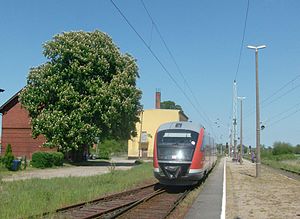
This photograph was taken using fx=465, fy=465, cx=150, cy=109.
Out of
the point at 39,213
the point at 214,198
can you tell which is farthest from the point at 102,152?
the point at 39,213

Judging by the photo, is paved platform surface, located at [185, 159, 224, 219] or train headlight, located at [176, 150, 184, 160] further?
train headlight, located at [176, 150, 184, 160]

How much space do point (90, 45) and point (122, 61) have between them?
3.44 metres

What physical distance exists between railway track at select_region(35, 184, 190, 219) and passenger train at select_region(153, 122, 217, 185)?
1.22 metres

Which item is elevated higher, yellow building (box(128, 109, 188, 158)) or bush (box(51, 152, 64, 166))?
yellow building (box(128, 109, 188, 158))

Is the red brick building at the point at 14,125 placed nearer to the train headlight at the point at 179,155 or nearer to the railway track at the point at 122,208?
the train headlight at the point at 179,155

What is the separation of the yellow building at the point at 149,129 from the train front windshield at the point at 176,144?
63.6 meters

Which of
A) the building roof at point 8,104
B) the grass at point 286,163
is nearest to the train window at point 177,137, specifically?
the grass at point 286,163

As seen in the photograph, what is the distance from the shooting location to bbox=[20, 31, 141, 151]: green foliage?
39.2 metres

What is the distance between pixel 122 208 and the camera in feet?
45.3

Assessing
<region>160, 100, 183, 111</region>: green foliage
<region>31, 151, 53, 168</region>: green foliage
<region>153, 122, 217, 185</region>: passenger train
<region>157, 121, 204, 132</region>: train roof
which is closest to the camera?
<region>153, 122, 217, 185</region>: passenger train

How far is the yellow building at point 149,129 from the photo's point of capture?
281ft

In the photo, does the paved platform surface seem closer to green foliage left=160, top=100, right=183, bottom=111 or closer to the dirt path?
the dirt path

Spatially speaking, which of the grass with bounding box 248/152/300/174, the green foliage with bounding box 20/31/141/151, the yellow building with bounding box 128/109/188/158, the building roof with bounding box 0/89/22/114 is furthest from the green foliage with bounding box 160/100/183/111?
the green foliage with bounding box 20/31/141/151

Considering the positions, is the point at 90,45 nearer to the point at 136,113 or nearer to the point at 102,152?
the point at 136,113
